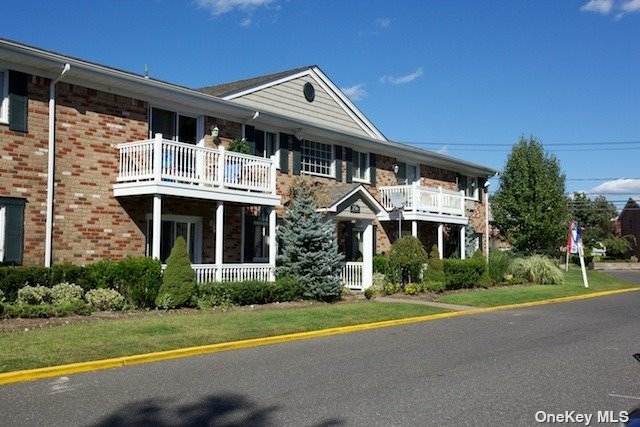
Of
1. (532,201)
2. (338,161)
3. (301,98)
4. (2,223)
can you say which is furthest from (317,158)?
(532,201)

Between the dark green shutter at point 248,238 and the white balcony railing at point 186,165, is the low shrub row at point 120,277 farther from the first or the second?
the dark green shutter at point 248,238

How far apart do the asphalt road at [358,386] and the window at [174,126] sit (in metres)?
9.28

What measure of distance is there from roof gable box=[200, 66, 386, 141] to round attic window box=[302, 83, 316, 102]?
0.44 ft

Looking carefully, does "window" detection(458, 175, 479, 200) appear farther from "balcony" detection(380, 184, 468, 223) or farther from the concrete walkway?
the concrete walkway

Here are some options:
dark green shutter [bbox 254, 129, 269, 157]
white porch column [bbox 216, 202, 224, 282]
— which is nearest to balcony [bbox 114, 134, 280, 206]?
white porch column [bbox 216, 202, 224, 282]

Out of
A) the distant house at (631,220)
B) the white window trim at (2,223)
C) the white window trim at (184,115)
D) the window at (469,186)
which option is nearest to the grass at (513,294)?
the window at (469,186)

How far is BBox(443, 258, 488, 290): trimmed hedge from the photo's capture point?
81.4ft

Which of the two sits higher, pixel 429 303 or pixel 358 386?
pixel 429 303

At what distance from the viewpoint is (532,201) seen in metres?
36.4

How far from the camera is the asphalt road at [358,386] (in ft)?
21.7

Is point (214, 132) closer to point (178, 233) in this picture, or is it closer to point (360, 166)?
point (178, 233)

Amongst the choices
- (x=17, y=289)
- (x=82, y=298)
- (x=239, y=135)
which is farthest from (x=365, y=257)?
(x=17, y=289)

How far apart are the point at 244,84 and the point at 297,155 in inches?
142

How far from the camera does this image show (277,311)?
16.0 metres
